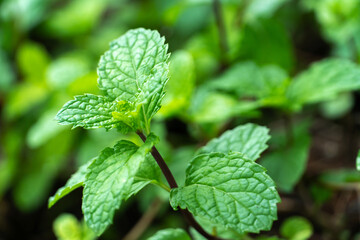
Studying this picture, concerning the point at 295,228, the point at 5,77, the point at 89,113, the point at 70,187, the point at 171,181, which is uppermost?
the point at 5,77

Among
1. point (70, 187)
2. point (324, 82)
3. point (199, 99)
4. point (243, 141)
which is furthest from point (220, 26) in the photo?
point (70, 187)

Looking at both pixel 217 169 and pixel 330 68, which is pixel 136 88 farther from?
pixel 330 68

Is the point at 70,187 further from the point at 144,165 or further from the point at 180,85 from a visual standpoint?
the point at 180,85

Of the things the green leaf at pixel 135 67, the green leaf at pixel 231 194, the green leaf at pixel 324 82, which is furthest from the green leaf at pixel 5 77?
the green leaf at pixel 231 194

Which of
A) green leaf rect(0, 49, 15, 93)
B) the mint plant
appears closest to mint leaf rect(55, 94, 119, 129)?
the mint plant

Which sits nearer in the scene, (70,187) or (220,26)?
(70,187)
